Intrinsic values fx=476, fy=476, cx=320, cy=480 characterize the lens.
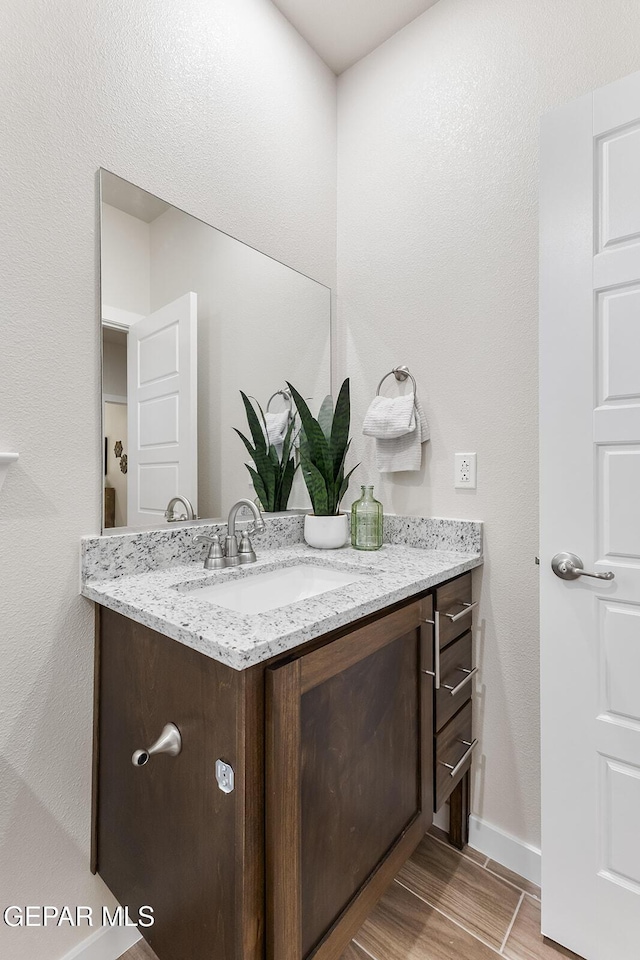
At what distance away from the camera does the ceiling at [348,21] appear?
1.59 m

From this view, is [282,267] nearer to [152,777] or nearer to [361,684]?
[361,684]

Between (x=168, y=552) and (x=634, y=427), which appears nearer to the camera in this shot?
(x=634, y=427)

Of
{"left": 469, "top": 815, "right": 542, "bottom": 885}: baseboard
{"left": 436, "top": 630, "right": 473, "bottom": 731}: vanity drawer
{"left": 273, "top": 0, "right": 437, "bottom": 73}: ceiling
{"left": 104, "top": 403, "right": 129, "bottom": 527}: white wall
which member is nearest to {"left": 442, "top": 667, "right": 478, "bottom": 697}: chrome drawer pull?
{"left": 436, "top": 630, "right": 473, "bottom": 731}: vanity drawer

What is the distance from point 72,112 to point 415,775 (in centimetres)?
176

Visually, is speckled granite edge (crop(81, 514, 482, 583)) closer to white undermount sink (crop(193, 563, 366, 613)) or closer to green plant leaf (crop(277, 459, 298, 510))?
green plant leaf (crop(277, 459, 298, 510))

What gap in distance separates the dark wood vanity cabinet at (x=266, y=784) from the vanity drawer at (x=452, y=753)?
66 mm

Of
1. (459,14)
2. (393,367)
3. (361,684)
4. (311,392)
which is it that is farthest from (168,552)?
(459,14)

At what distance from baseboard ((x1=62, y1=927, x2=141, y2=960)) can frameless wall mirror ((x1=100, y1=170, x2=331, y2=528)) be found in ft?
3.19

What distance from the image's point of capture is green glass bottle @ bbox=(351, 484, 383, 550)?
1.56 metres

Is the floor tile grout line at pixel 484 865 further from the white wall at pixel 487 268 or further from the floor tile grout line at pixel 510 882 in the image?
the white wall at pixel 487 268

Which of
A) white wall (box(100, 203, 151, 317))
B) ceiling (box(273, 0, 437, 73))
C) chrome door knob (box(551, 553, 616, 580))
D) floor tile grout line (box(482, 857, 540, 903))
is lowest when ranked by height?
floor tile grout line (box(482, 857, 540, 903))

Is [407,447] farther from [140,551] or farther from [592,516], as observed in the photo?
[140,551]

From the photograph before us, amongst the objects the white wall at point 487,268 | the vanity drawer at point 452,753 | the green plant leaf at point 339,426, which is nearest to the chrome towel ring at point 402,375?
the white wall at point 487,268

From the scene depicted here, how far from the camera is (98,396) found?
115 cm
